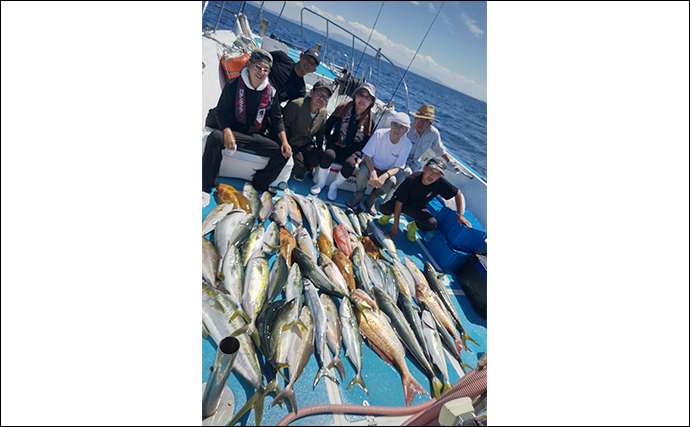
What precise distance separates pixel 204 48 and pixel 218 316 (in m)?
4.14

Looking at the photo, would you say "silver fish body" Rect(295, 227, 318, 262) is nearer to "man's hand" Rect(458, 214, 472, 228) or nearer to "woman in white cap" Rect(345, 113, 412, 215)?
"woman in white cap" Rect(345, 113, 412, 215)

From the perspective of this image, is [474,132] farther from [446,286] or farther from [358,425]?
[358,425]

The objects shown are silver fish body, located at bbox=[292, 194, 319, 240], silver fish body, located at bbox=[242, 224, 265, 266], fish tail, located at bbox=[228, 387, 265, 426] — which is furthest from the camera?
silver fish body, located at bbox=[292, 194, 319, 240]

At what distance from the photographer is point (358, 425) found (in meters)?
1.85

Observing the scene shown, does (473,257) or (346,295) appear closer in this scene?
(346,295)

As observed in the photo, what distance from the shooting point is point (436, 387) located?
91.7 inches

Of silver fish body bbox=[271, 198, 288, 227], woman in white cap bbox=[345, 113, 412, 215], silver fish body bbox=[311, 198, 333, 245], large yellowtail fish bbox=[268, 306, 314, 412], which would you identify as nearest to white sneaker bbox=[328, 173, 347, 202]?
woman in white cap bbox=[345, 113, 412, 215]

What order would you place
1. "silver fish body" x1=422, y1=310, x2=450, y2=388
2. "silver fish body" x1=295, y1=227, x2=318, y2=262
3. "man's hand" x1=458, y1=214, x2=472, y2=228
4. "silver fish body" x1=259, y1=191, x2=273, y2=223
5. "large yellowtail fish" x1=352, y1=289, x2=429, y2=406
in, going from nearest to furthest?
"large yellowtail fish" x1=352, y1=289, x2=429, y2=406, "silver fish body" x1=422, y1=310, x2=450, y2=388, "silver fish body" x1=295, y1=227, x2=318, y2=262, "silver fish body" x1=259, y1=191, x2=273, y2=223, "man's hand" x1=458, y1=214, x2=472, y2=228

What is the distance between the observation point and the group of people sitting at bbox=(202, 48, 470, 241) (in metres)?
3.50

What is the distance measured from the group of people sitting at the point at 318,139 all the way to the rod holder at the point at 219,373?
2630 millimetres

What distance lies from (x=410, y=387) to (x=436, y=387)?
0.81 ft

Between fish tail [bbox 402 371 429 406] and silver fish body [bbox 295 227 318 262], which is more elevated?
silver fish body [bbox 295 227 318 262]

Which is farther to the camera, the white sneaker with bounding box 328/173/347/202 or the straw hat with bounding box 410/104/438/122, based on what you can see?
the white sneaker with bounding box 328/173/347/202

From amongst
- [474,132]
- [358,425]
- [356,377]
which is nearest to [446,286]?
[356,377]
